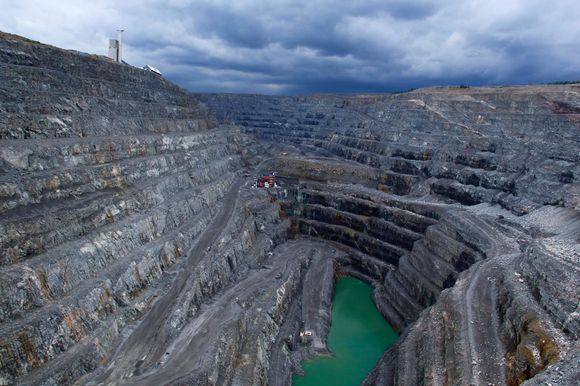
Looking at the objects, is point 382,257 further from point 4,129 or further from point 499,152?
point 4,129

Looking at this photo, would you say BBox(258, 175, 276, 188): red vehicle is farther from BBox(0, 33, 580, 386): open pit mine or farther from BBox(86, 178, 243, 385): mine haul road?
BBox(86, 178, 243, 385): mine haul road

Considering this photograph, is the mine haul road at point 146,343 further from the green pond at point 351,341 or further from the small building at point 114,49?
the small building at point 114,49

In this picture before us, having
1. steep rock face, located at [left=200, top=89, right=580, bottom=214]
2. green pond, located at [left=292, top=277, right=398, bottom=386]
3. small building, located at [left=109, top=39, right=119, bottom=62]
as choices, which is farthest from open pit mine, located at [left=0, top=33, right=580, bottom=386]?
small building, located at [left=109, top=39, right=119, bottom=62]

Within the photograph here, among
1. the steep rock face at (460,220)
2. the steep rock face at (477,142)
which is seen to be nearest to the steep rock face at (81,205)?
the steep rock face at (460,220)

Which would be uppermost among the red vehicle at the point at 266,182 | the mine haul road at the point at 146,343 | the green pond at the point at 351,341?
the red vehicle at the point at 266,182

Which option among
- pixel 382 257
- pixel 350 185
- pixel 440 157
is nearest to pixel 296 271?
pixel 382 257
